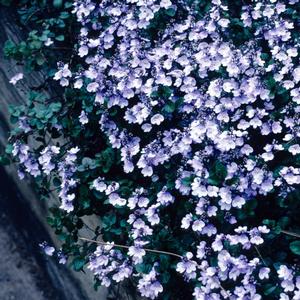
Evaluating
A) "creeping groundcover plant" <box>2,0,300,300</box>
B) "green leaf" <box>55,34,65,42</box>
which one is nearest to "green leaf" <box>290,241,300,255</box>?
"creeping groundcover plant" <box>2,0,300,300</box>

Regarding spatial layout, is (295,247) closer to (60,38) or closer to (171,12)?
(171,12)

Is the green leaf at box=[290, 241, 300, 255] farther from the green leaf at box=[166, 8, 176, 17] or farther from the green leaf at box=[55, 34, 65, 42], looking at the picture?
the green leaf at box=[55, 34, 65, 42]

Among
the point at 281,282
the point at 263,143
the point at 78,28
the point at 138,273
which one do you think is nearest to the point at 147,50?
the point at 78,28

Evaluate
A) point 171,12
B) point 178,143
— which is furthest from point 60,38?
point 178,143

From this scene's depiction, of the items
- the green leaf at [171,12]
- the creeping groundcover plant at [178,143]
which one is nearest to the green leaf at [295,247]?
the creeping groundcover plant at [178,143]

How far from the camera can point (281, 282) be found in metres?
2.22

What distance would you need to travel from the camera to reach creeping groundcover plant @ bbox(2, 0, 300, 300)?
2.32 metres

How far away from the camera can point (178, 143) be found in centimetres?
245

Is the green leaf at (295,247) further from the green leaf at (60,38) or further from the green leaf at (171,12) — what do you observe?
the green leaf at (60,38)

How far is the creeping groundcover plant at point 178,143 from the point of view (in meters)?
2.32

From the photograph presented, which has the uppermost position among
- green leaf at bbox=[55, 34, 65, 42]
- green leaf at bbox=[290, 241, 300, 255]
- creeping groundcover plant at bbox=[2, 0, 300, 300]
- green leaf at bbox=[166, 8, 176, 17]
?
green leaf at bbox=[55, 34, 65, 42]

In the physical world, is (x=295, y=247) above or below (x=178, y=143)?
below

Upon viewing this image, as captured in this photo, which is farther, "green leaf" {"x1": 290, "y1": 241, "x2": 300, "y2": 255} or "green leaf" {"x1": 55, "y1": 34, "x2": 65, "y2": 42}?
"green leaf" {"x1": 55, "y1": 34, "x2": 65, "y2": 42}

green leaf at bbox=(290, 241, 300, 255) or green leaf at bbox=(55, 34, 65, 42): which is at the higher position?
green leaf at bbox=(55, 34, 65, 42)
